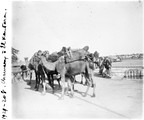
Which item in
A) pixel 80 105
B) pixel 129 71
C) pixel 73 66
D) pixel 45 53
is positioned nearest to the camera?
pixel 80 105

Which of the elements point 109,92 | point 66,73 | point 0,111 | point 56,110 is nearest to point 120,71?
A: point 109,92

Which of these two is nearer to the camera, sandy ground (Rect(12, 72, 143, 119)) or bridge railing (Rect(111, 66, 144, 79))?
sandy ground (Rect(12, 72, 143, 119))

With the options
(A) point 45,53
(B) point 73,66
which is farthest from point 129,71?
(A) point 45,53

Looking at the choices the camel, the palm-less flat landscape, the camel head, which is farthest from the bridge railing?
the camel head

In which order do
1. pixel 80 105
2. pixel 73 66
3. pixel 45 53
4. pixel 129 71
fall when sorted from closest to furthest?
pixel 80 105 < pixel 73 66 < pixel 45 53 < pixel 129 71

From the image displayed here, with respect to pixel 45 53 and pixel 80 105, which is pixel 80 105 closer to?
pixel 80 105

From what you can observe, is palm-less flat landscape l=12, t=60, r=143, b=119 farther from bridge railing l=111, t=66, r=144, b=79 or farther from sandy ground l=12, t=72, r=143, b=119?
bridge railing l=111, t=66, r=144, b=79

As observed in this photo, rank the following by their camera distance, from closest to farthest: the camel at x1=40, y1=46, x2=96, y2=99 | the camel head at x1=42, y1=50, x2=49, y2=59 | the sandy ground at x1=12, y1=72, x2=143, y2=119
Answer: the sandy ground at x1=12, y1=72, x2=143, y2=119 < the camel at x1=40, y1=46, x2=96, y2=99 < the camel head at x1=42, y1=50, x2=49, y2=59

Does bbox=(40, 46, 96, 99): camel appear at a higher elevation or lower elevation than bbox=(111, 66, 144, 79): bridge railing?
higher

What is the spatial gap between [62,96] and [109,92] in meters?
1.25

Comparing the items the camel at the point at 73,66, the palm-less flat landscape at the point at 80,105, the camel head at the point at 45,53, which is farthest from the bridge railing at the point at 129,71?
the camel head at the point at 45,53

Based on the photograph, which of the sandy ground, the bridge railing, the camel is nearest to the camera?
the sandy ground

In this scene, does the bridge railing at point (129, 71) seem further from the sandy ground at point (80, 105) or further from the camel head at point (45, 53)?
the camel head at point (45, 53)

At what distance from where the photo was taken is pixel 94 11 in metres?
5.24
